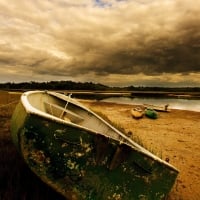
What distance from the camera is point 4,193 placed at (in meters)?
4.11

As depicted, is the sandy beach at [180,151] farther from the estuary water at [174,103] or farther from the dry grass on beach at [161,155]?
the estuary water at [174,103]

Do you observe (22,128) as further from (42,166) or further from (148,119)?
(148,119)

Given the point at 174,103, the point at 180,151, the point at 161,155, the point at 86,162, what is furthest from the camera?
the point at 174,103

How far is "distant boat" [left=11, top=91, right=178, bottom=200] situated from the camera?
11.5ft

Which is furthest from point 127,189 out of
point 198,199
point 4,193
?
point 198,199

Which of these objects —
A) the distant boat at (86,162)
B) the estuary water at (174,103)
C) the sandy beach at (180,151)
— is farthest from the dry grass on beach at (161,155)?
the estuary water at (174,103)

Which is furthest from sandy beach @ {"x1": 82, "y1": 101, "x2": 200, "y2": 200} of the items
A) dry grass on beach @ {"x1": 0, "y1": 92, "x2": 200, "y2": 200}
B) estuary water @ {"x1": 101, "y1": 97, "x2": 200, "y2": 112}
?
estuary water @ {"x1": 101, "y1": 97, "x2": 200, "y2": 112}

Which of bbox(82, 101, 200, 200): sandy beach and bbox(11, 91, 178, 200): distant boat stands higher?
bbox(11, 91, 178, 200): distant boat

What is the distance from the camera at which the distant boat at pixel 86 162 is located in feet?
11.5

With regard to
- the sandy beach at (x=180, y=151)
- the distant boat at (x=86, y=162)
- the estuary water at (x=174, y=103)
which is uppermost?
the distant boat at (x=86, y=162)

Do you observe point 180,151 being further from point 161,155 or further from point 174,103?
point 174,103

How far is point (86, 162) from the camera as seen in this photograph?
3600mm

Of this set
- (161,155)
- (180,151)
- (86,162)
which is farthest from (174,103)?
(86,162)

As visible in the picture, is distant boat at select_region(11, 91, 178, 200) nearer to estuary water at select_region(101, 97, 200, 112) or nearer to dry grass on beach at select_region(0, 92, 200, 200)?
dry grass on beach at select_region(0, 92, 200, 200)
